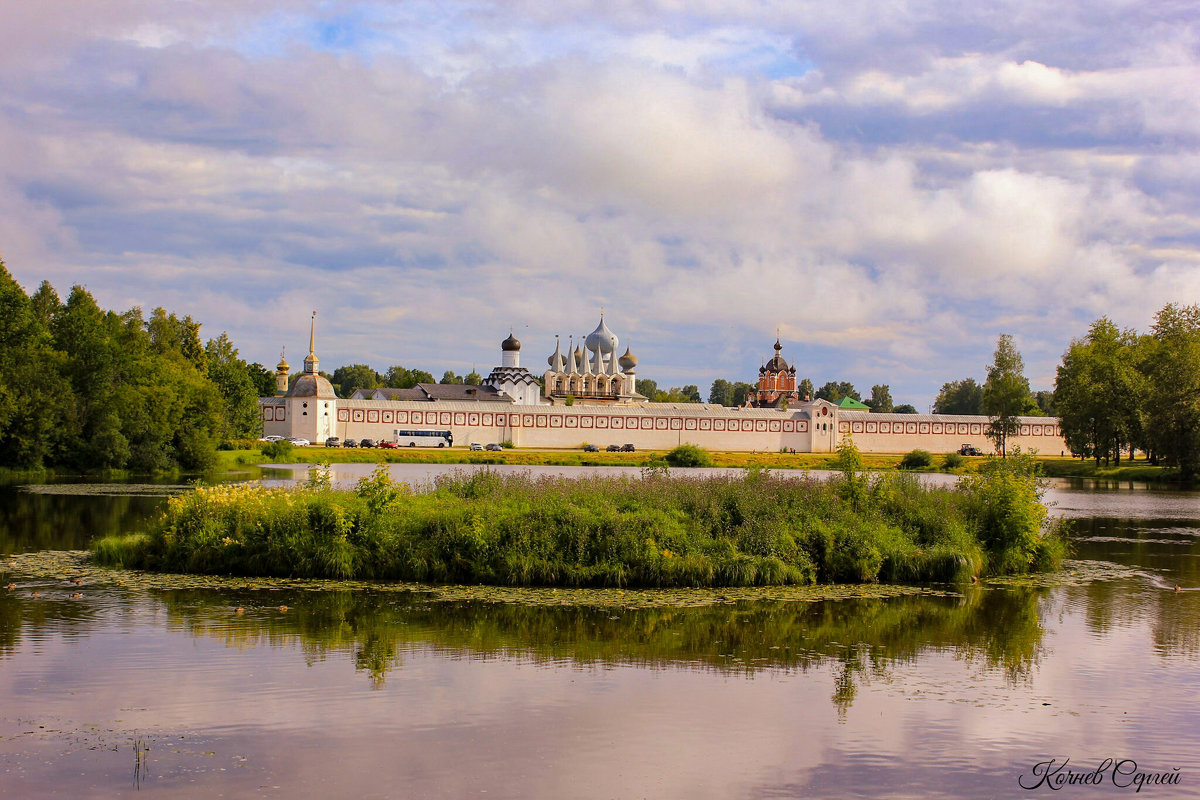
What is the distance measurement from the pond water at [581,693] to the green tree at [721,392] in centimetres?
14926

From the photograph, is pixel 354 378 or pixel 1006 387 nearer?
pixel 1006 387

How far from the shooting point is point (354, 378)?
12738 centimetres

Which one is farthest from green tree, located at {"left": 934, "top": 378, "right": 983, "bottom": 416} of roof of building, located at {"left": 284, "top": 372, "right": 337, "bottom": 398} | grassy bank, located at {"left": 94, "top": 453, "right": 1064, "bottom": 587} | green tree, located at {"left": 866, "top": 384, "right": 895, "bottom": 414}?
grassy bank, located at {"left": 94, "top": 453, "right": 1064, "bottom": 587}

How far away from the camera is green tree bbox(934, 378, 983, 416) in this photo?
436 feet

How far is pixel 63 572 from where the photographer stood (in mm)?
15555

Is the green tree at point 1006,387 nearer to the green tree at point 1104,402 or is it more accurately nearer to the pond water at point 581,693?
the green tree at point 1104,402

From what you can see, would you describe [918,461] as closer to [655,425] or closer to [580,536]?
[655,425]

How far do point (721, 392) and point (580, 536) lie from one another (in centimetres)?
15198

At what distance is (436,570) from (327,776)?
25.8ft

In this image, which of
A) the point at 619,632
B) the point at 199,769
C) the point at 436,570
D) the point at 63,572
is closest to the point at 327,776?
the point at 199,769

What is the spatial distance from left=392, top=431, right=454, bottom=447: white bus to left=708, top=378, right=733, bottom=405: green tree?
98.1m

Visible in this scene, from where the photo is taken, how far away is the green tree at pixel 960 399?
132875 mm

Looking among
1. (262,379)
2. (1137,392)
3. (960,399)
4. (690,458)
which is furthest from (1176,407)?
(960,399)

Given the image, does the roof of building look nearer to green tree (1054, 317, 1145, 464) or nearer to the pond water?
green tree (1054, 317, 1145, 464)
